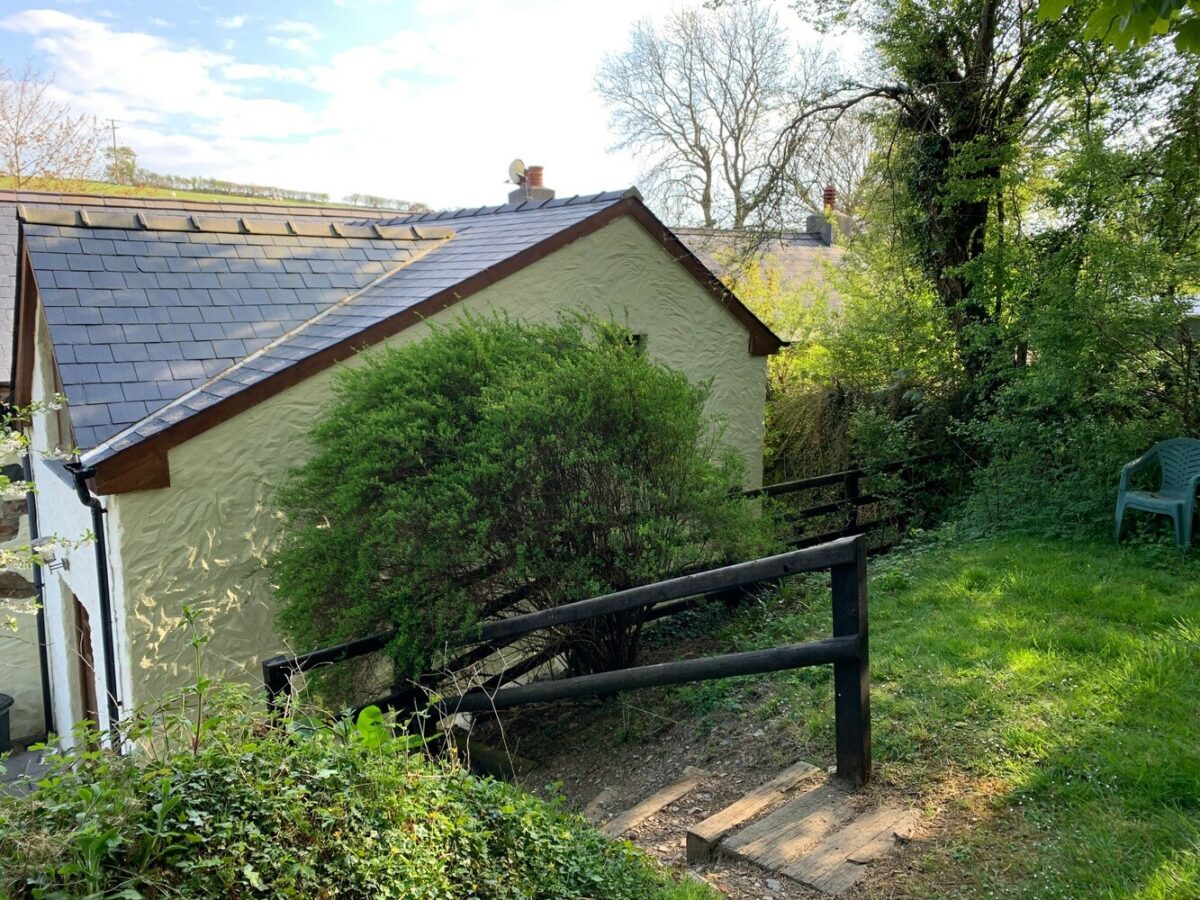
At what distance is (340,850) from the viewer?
93.4 inches

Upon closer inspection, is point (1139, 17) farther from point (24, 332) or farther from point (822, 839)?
point (24, 332)

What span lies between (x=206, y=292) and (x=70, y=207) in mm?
4860

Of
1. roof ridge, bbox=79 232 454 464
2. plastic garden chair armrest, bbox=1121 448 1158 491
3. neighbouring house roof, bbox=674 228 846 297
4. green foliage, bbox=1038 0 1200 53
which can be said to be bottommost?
plastic garden chair armrest, bbox=1121 448 1158 491

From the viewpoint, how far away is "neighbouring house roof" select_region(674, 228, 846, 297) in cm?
1458

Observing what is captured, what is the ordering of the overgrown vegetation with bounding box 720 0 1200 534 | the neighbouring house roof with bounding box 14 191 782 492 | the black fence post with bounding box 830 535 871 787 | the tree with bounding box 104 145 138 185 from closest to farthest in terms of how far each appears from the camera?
the black fence post with bounding box 830 535 871 787
the neighbouring house roof with bounding box 14 191 782 492
the overgrown vegetation with bounding box 720 0 1200 534
the tree with bounding box 104 145 138 185

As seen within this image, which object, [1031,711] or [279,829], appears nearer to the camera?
[279,829]

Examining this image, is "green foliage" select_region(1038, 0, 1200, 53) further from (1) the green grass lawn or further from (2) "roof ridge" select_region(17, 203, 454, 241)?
(2) "roof ridge" select_region(17, 203, 454, 241)

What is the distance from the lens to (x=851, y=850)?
10.00 ft

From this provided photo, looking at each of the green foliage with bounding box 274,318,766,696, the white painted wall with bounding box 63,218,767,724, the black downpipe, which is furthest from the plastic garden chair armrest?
the black downpipe

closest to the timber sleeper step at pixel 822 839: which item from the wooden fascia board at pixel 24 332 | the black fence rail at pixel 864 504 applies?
the black fence rail at pixel 864 504

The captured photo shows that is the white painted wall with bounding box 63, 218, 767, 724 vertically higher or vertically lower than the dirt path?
higher

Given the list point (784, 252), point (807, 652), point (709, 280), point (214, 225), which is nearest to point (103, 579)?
point (214, 225)

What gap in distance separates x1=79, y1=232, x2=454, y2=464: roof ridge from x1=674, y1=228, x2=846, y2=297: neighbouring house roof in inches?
195

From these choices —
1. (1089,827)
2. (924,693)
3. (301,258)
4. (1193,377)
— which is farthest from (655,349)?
(1089,827)
